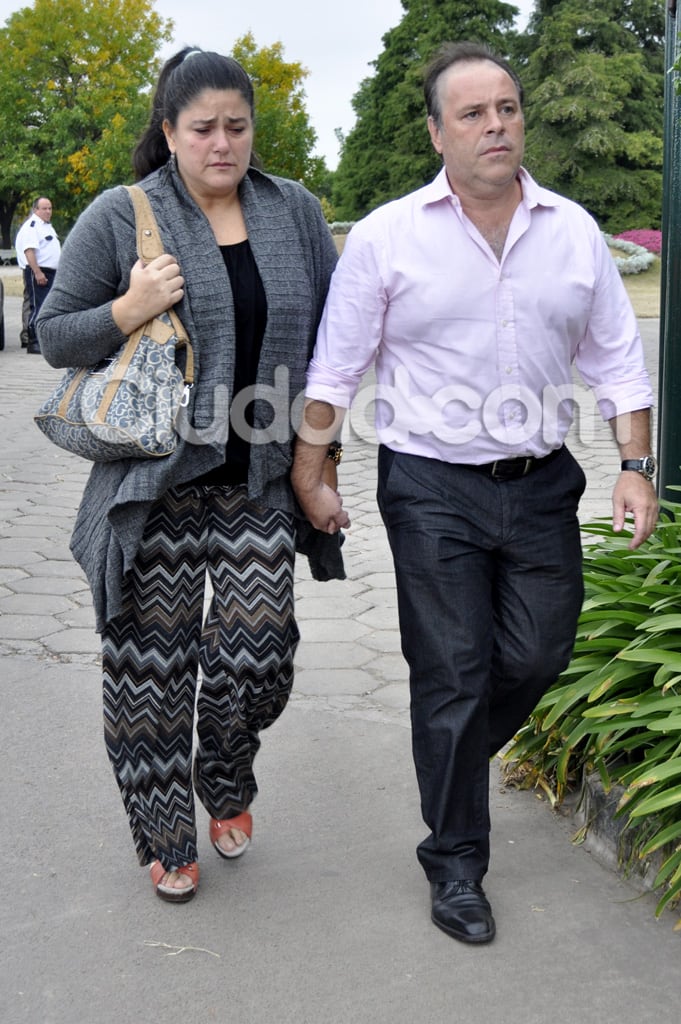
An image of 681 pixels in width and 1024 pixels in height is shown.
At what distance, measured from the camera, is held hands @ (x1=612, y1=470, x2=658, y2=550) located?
11.5ft

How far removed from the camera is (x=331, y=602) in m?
6.40

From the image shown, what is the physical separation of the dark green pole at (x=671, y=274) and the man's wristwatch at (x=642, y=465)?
134 cm

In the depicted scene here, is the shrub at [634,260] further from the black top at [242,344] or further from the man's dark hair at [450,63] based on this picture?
the black top at [242,344]

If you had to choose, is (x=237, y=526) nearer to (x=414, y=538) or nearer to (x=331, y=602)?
(x=414, y=538)

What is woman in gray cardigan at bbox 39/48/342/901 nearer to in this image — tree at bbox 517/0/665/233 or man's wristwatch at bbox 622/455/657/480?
man's wristwatch at bbox 622/455/657/480

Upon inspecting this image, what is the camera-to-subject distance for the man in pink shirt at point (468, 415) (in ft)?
10.9

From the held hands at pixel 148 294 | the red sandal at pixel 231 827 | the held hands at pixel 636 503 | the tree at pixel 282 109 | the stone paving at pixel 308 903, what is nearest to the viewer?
the stone paving at pixel 308 903

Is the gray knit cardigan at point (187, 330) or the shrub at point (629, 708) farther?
the shrub at point (629, 708)

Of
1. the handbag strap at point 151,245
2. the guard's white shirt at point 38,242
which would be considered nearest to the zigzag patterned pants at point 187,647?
the handbag strap at point 151,245

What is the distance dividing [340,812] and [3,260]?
2078 inches

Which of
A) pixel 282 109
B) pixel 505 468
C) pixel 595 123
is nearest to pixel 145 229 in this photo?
pixel 505 468

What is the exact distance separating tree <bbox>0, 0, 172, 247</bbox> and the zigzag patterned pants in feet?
178

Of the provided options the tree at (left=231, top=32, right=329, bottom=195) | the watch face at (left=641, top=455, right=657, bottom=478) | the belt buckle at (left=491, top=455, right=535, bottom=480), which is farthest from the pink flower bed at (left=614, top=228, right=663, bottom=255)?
the belt buckle at (left=491, top=455, right=535, bottom=480)

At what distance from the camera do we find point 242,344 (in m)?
3.44
